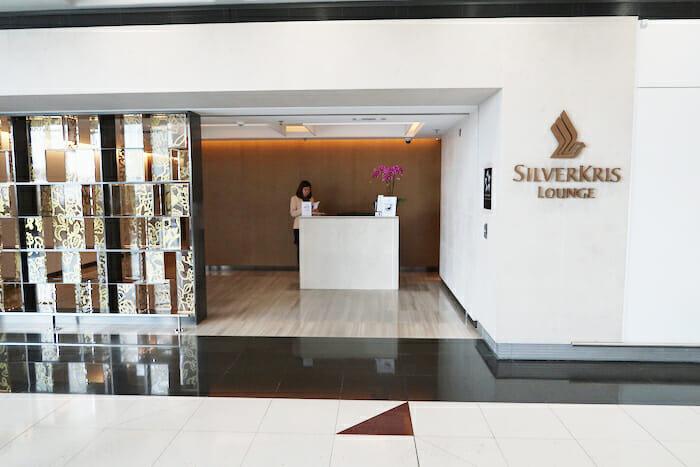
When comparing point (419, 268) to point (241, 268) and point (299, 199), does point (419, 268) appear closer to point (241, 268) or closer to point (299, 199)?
point (299, 199)

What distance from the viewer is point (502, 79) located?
461 cm

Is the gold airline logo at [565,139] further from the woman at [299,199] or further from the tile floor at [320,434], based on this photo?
the woman at [299,199]

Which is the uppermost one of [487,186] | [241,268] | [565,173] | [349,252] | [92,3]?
[92,3]

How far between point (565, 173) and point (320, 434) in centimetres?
342

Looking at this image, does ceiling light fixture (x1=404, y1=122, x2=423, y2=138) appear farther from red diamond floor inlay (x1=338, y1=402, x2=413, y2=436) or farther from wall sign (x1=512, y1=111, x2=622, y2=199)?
red diamond floor inlay (x1=338, y1=402, x2=413, y2=436)

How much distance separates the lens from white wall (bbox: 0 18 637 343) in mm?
4574

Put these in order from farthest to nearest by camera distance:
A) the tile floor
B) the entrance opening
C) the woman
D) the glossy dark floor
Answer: the woman < the entrance opening < the glossy dark floor < the tile floor

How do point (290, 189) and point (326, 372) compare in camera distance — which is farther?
point (290, 189)

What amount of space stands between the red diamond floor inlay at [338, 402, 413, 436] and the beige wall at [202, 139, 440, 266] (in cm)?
665

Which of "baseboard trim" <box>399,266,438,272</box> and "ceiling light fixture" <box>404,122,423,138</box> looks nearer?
"ceiling light fixture" <box>404,122,423,138</box>

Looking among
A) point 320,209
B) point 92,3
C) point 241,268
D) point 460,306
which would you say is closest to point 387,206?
point 320,209

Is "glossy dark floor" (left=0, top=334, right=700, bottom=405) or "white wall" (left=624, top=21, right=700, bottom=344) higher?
"white wall" (left=624, top=21, right=700, bottom=344)

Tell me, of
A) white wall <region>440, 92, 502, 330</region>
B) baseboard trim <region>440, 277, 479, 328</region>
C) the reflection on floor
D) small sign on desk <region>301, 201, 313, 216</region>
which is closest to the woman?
small sign on desk <region>301, 201, 313, 216</region>

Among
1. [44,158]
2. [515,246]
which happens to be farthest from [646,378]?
[44,158]
